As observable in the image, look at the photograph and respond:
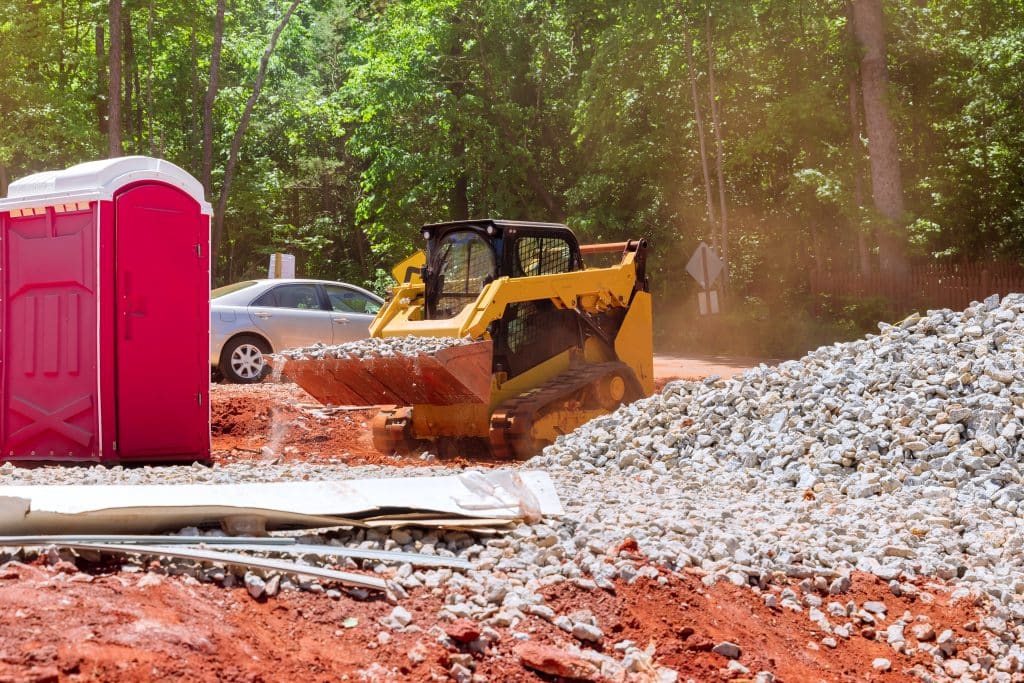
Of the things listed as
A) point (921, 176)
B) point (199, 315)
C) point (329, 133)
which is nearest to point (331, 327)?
point (199, 315)

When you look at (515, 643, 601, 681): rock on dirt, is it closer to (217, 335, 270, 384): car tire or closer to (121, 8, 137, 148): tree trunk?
(217, 335, 270, 384): car tire

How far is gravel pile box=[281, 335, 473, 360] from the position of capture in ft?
33.4

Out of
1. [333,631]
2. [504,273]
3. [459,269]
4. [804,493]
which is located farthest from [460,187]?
[333,631]

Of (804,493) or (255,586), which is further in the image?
(804,493)

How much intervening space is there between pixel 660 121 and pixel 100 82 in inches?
597

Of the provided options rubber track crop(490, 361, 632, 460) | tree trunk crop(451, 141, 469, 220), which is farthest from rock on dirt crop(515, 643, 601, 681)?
tree trunk crop(451, 141, 469, 220)

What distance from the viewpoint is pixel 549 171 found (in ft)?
104

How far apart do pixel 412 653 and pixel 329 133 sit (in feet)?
122

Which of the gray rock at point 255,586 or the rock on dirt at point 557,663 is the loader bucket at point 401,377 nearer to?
the gray rock at point 255,586

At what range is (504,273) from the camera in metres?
11.1

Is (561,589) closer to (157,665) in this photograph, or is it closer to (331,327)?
(157,665)

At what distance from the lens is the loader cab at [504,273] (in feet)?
36.6

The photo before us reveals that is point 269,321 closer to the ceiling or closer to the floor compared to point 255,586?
closer to the ceiling

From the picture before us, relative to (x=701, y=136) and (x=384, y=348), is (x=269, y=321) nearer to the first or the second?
(x=384, y=348)
